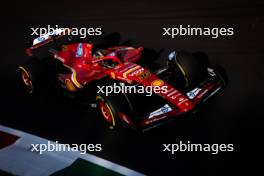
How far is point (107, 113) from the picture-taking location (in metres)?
5.64

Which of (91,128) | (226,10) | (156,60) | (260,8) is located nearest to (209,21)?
(226,10)

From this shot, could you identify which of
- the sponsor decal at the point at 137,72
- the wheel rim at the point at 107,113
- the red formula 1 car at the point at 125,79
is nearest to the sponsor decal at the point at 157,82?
the red formula 1 car at the point at 125,79

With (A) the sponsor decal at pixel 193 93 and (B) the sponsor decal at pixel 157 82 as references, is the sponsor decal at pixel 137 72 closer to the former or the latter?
(B) the sponsor decal at pixel 157 82

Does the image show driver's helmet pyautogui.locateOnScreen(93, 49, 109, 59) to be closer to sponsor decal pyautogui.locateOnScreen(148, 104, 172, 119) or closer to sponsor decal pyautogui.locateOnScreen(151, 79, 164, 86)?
sponsor decal pyautogui.locateOnScreen(151, 79, 164, 86)

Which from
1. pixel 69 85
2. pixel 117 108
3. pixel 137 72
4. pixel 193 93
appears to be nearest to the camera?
pixel 117 108

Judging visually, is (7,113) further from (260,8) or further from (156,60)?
(260,8)

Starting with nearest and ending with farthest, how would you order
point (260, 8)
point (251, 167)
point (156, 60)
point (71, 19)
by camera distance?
point (251, 167)
point (156, 60)
point (260, 8)
point (71, 19)

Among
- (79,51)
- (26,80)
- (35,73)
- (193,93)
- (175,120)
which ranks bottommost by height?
(26,80)

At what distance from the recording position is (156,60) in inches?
285

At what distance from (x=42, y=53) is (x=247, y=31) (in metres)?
4.12

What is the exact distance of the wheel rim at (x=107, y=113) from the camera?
5506 millimetres

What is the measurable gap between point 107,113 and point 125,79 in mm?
579

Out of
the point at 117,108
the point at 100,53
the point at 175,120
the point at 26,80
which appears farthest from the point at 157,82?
the point at 26,80

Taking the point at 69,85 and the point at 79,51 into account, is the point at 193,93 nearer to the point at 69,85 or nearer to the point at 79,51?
the point at 69,85
